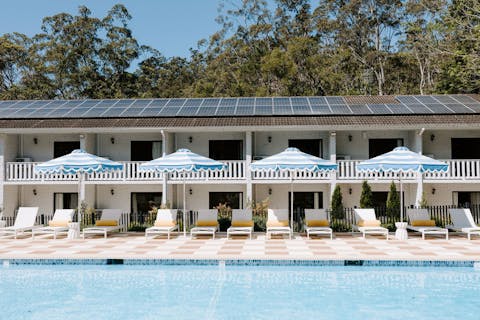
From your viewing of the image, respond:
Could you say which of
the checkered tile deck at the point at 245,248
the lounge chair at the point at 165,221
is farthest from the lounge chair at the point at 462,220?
the lounge chair at the point at 165,221

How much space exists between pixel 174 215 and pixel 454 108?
1451cm

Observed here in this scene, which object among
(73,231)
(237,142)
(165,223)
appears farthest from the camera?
(237,142)

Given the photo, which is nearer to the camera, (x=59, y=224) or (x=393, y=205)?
(x=59, y=224)

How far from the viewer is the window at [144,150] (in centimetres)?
2673

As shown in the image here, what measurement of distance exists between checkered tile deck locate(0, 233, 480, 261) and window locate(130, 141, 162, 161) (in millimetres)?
7835

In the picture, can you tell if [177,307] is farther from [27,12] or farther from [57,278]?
[27,12]

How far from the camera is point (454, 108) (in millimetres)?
24641

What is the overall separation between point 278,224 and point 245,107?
29.6 feet

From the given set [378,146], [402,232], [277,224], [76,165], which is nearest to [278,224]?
[277,224]

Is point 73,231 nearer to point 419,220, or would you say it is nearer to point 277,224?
point 277,224

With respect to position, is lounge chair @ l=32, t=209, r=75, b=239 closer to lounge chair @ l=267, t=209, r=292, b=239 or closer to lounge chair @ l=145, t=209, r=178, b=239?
lounge chair @ l=145, t=209, r=178, b=239

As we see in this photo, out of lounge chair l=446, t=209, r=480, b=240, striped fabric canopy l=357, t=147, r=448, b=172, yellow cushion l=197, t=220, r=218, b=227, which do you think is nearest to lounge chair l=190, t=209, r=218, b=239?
yellow cushion l=197, t=220, r=218, b=227

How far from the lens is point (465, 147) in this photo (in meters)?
25.8

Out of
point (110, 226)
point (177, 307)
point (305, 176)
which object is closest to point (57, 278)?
point (177, 307)
